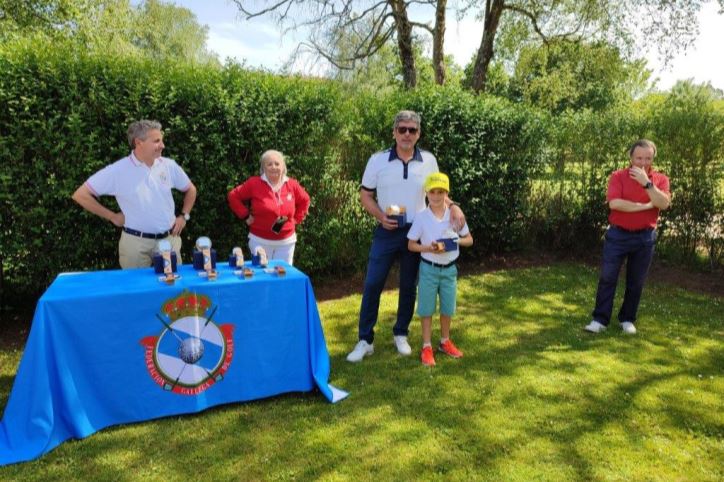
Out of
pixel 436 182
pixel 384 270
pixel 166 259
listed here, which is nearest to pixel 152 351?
pixel 166 259

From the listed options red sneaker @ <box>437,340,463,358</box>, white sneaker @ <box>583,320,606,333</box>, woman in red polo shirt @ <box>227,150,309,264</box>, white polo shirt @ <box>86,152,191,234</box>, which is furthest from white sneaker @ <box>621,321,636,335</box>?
white polo shirt @ <box>86,152,191,234</box>

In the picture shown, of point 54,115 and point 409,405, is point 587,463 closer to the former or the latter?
point 409,405

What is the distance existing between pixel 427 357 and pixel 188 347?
210 centimetres

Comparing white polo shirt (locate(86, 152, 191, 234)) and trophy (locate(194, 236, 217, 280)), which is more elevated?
white polo shirt (locate(86, 152, 191, 234))

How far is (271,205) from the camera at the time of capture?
4.23 meters

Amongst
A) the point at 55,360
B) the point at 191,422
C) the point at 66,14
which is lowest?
the point at 191,422

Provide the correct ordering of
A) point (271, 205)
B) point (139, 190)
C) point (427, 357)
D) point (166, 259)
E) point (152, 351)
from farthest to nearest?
1. point (427, 357)
2. point (271, 205)
3. point (139, 190)
4. point (166, 259)
5. point (152, 351)

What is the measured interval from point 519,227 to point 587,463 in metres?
5.40

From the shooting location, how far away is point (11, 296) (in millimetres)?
5145

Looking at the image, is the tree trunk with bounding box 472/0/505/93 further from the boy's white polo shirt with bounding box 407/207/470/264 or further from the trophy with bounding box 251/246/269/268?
the trophy with bounding box 251/246/269/268

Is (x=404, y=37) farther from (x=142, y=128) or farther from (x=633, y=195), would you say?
(x=142, y=128)

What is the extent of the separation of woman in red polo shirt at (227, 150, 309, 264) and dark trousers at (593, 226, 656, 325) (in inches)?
127

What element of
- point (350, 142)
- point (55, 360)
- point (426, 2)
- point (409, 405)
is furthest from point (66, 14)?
point (409, 405)

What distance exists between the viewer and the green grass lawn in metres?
2.91
